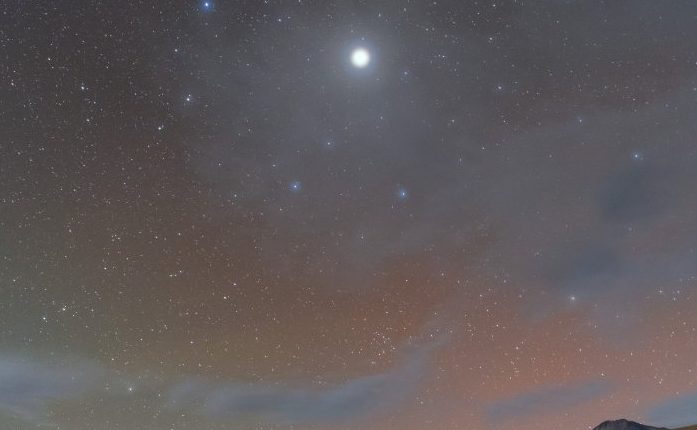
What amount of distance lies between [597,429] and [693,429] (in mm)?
12490

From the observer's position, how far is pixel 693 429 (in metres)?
51.4

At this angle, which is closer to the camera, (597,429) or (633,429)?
(633,429)

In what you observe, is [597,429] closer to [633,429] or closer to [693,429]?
[633,429]

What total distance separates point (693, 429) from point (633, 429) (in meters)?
13.0

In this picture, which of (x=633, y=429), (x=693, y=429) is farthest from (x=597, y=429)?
(x=693, y=429)

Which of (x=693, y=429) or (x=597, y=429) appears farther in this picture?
(x=693, y=429)

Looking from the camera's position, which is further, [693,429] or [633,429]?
[693,429]

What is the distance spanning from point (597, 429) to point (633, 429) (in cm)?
398

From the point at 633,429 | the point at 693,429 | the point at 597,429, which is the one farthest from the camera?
the point at 693,429

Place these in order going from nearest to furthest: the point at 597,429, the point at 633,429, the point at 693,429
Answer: the point at 633,429 → the point at 597,429 → the point at 693,429

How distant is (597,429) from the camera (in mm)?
47500

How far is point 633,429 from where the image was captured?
44094 millimetres
